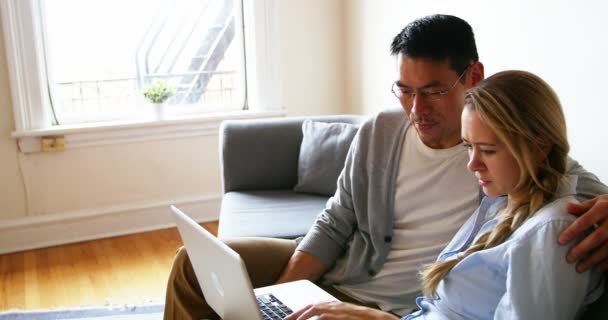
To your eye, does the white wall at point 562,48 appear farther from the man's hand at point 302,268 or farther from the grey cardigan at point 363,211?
the man's hand at point 302,268

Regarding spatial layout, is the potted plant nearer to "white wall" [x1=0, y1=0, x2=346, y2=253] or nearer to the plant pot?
the plant pot

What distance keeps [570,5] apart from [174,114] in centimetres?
226

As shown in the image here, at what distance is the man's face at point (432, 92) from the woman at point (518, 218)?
38 centimetres

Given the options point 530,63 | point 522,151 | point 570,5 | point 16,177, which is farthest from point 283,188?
point 522,151

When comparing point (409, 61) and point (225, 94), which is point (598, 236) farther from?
point (225, 94)

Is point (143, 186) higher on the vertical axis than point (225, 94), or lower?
lower

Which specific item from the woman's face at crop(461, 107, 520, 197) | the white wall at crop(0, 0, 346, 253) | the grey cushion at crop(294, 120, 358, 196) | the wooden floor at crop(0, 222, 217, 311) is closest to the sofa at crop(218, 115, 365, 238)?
the grey cushion at crop(294, 120, 358, 196)

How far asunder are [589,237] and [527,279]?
0.38ft

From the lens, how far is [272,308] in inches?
54.1

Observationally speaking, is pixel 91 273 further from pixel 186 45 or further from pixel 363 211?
pixel 363 211

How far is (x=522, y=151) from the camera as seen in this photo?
106 cm

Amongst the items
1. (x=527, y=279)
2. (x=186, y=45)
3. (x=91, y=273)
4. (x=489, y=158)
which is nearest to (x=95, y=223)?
(x=91, y=273)

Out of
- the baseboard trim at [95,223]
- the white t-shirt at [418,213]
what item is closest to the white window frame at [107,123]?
the baseboard trim at [95,223]

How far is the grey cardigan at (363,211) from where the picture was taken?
1.67 meters
